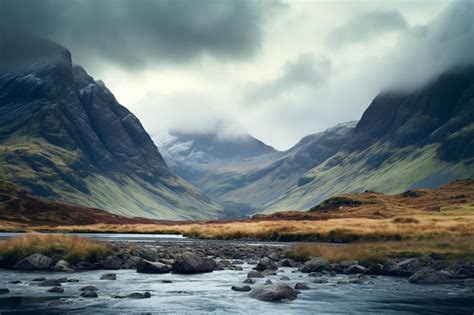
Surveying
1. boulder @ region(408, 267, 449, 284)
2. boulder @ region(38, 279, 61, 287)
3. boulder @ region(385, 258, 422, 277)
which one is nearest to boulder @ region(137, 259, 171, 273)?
boulder @ region(38, 279, 61, 287)

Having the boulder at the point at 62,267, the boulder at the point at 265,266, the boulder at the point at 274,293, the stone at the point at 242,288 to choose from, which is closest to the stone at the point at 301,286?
the boulder at the point at 274,293

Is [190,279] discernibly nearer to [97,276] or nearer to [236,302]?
[97,276]

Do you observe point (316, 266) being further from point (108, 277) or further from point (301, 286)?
point (108, 277)

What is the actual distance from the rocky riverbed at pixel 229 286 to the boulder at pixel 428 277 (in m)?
0.08

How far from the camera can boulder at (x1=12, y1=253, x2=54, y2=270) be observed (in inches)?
1855

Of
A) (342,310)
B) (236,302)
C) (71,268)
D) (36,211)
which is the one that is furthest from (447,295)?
(36,211)

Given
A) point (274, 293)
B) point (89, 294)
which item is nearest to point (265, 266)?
point (274, 293)

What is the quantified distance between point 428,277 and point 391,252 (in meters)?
12.5

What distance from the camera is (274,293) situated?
3391cm

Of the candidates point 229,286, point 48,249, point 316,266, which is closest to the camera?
point 229,286

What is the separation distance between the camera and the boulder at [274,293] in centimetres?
3378

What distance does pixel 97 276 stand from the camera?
145 ft

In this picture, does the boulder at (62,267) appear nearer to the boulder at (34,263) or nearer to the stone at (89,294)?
the boulder at (34,263)

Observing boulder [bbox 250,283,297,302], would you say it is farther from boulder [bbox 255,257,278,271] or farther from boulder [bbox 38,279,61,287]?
boulder [bbox 255,257,278,271]
